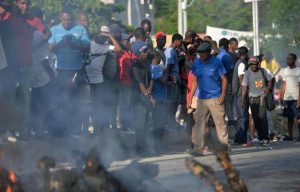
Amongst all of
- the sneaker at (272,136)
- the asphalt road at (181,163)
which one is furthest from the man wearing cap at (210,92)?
the sneaker at (272,136)

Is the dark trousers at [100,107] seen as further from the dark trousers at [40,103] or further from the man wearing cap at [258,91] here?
the man wearing cap at [258,91]

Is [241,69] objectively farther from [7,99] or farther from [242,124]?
[7,99]

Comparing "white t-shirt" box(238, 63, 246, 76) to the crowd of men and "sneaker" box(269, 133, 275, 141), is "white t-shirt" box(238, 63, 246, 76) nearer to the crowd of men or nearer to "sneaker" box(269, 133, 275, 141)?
the crowd of men

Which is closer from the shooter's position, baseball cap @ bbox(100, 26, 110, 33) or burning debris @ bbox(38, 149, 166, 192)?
burning debris @ bbox(38, 149, 166, 192)

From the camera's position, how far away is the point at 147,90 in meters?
12.1

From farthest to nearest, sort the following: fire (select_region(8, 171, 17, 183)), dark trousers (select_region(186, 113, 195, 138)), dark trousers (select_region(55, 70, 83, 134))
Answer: dark trousers (select_region(186, 113, 195, 138)), dark trousers (select_region(55, 70, 83, 134)), fire (select_region(8, 171, 17, 183))

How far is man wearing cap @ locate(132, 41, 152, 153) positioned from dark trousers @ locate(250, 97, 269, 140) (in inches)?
109

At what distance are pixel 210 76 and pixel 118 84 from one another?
4.36 ft

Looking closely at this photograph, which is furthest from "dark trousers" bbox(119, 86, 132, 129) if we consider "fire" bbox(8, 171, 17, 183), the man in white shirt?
"fire" bbox(8, 171, 17, 183)

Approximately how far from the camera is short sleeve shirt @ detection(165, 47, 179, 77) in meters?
13.0

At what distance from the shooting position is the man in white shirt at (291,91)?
15984 mm

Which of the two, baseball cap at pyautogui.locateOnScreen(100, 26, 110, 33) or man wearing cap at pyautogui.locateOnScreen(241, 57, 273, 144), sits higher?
baseball cap at pyautogui.locateOnScreen(100, 26, 110, 33)

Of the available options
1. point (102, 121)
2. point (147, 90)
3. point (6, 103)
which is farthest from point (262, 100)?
point (6, 103)

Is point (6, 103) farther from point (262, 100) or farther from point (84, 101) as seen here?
point (262, 100)
